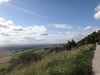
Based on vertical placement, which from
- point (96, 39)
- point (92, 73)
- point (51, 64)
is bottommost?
point (92, 73)

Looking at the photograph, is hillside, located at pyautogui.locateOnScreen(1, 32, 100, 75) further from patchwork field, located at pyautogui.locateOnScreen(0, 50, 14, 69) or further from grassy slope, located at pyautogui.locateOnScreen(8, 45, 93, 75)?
patchwork field, located at pyautogui.locateOnScreen(0, 50, 14, 69)

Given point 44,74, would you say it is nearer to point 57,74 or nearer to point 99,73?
point 57,74

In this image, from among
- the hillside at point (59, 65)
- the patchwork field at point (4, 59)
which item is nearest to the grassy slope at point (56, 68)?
the hillside at point (59, 65)

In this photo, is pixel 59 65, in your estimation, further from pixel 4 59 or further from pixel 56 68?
pixel 4 59

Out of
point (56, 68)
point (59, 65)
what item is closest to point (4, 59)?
point (59, 65)

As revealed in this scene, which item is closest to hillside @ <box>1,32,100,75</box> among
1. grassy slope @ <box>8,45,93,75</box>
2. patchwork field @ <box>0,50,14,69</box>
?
grassy slope @ <box>8,45,93,75</box>

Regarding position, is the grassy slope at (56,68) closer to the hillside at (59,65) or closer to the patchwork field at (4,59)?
the hillside at (59,65)

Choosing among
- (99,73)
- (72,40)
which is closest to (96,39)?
(72,40)

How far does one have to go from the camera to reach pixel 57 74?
13.1 feet

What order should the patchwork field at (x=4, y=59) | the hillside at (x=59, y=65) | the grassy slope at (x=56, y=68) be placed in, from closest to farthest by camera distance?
the grassy slope at (x=56, y=68)
the hillside at (x=59, y=65)
the patchwork field at (x=4, y=59)

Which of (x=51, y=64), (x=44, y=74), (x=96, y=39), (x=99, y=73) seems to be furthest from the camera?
(x=96, y=39)

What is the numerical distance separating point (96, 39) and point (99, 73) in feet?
109

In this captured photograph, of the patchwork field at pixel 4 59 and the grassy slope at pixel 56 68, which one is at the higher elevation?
the grassy slope at pixel 56 68

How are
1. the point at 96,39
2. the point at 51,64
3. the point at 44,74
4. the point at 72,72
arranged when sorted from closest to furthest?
1. the point at 44,74
2. the point at 72,72
3. the point at 51,64
4. the point at 96,39
